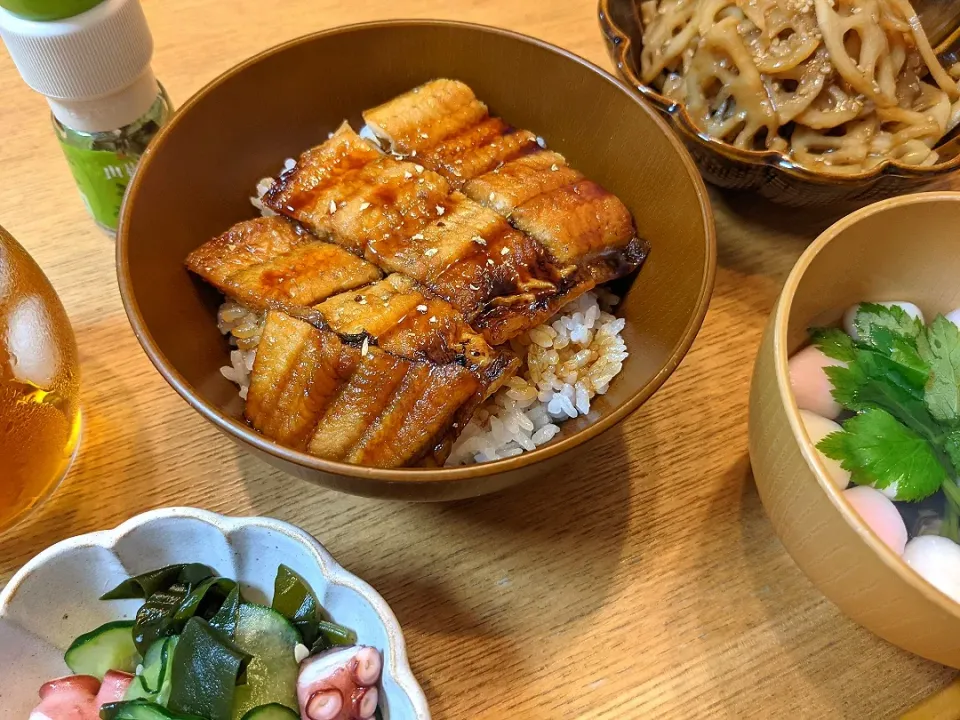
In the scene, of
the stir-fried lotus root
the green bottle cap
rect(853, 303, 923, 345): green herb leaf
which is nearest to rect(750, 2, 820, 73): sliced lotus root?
the stir-fried lotus root

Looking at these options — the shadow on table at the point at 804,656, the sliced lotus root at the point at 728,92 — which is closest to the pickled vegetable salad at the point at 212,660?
the shadow on table at the point at 804,656

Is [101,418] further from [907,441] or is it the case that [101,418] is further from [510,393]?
[907,441]

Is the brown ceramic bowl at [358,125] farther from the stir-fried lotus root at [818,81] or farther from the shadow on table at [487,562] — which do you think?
the stir-fried lotus root at [818,81]

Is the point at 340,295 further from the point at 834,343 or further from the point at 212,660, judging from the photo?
the point at 834,343

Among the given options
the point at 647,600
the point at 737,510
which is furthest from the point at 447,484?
the point at 737,510

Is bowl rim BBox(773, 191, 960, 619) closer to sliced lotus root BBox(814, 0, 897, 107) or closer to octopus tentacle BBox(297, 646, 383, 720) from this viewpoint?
sliced lotus root BBox(814, 0, 897, 107)
